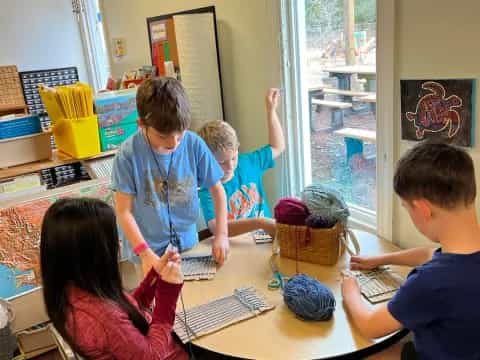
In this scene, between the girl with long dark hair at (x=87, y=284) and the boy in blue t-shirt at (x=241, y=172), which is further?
the boy in blue t-shirt at (x=241, y=172)

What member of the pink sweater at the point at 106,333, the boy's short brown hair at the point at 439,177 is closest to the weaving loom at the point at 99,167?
the pink sweater at the point at 106,333

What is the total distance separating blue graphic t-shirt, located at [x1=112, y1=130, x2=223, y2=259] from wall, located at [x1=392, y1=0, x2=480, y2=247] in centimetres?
65

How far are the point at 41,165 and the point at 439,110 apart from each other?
1.76 m

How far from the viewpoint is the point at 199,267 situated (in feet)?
4.60

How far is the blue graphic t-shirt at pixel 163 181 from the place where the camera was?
1354mm

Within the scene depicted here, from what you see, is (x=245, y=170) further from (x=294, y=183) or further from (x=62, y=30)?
(x=62, y=30)

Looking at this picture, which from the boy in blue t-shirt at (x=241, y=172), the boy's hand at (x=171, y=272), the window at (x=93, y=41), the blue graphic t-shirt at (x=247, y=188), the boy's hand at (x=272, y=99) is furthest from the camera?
the window at (x=93, y=41)

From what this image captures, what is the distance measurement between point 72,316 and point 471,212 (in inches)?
32.6

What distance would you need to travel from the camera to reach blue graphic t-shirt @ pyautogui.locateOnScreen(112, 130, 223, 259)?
1354 mm

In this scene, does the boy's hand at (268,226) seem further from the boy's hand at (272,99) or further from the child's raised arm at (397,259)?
the boy's hand at (272,99)

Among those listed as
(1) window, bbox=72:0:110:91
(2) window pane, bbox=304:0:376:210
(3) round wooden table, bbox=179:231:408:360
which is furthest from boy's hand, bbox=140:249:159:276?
(1) window, bbox=72:0:110:91

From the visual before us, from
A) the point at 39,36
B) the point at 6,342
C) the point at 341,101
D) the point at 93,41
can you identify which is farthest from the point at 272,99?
Answer: the point at 39,36

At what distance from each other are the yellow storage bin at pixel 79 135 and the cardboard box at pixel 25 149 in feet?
0.25

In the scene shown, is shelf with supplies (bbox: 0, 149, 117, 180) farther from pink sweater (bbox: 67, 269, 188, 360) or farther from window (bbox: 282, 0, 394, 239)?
pink sweater (bbox: 67, 269, 188, 360)
